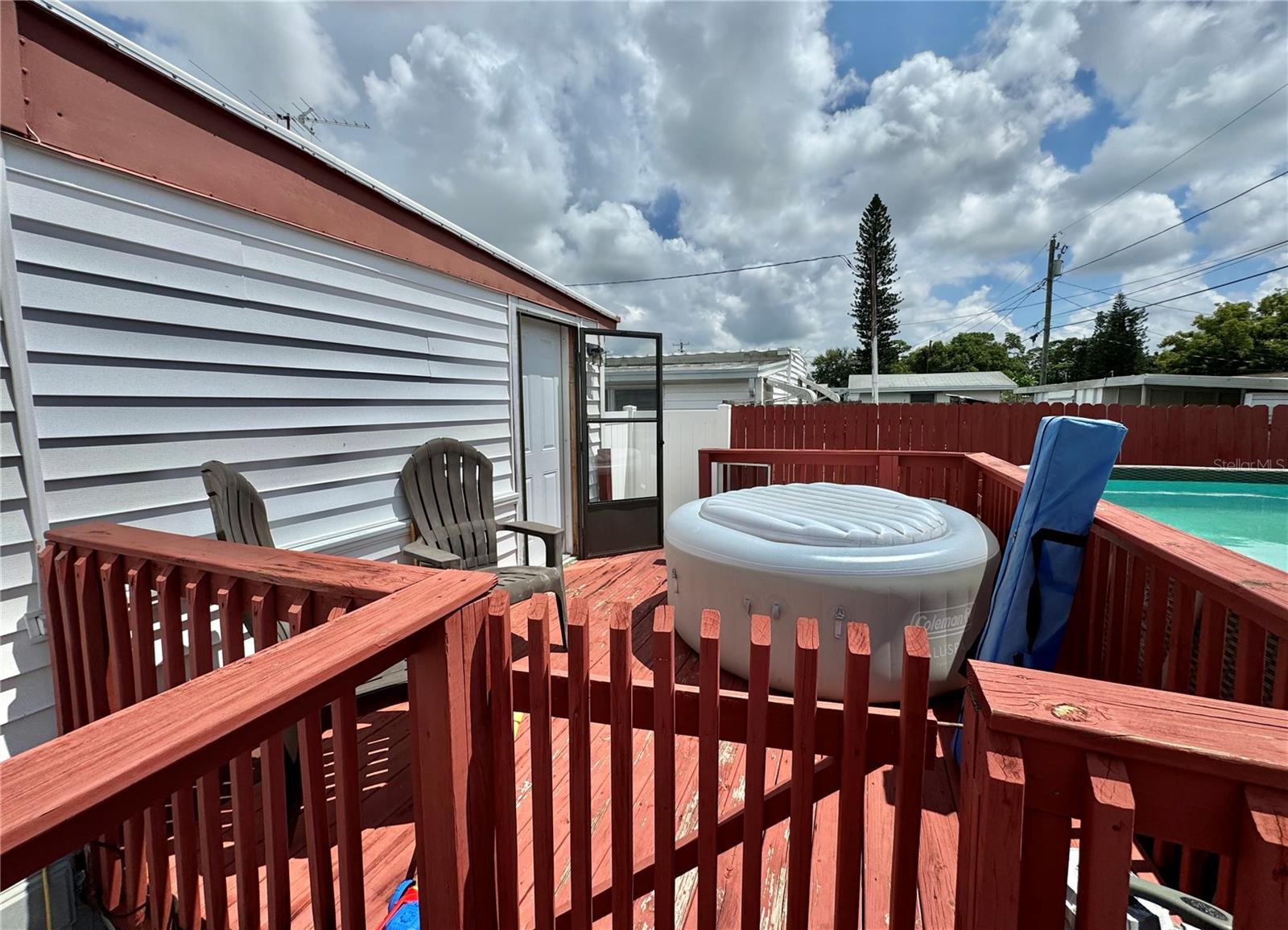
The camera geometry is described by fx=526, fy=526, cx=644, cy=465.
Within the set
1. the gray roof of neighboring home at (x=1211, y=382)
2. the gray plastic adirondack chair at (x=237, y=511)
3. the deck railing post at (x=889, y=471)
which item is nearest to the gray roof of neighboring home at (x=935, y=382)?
the gray roof of neighboring home at (x=1211, y=382)

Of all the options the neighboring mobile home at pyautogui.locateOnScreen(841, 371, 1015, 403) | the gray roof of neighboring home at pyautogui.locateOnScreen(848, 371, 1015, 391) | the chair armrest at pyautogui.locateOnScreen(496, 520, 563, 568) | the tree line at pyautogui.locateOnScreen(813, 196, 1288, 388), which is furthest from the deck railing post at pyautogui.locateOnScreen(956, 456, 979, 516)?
the gray roof of neighboring home at pyautogui.locateOnScreen(848, 371, 1015, 391)

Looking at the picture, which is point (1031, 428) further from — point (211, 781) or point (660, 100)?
point (211, 781)

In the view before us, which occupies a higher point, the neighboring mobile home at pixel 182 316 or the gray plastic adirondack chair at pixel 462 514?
the neighboring mobile home at pixel 182 316

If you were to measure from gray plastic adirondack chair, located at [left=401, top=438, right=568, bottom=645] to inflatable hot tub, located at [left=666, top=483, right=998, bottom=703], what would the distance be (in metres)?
0.79

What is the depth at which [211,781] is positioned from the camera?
1174mm

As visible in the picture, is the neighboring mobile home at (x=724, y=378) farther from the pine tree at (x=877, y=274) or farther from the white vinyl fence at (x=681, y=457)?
the pine tree at (x=877, y=274)

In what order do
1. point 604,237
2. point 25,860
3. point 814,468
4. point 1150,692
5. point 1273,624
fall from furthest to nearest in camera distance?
point 604,237 < point 814,468 < point 1273,624 < point 1150,692 < point 25,860

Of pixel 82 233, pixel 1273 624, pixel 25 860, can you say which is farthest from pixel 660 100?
pixel 25 860

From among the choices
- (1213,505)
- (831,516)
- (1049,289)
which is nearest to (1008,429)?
(1213,505)

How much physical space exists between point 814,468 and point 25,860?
5550 mm

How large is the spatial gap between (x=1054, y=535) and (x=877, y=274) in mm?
23913

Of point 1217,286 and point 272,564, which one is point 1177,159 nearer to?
point 1217,286

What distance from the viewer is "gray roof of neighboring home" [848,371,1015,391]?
866 inches

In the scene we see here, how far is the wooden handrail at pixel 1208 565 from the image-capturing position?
1.04 m
